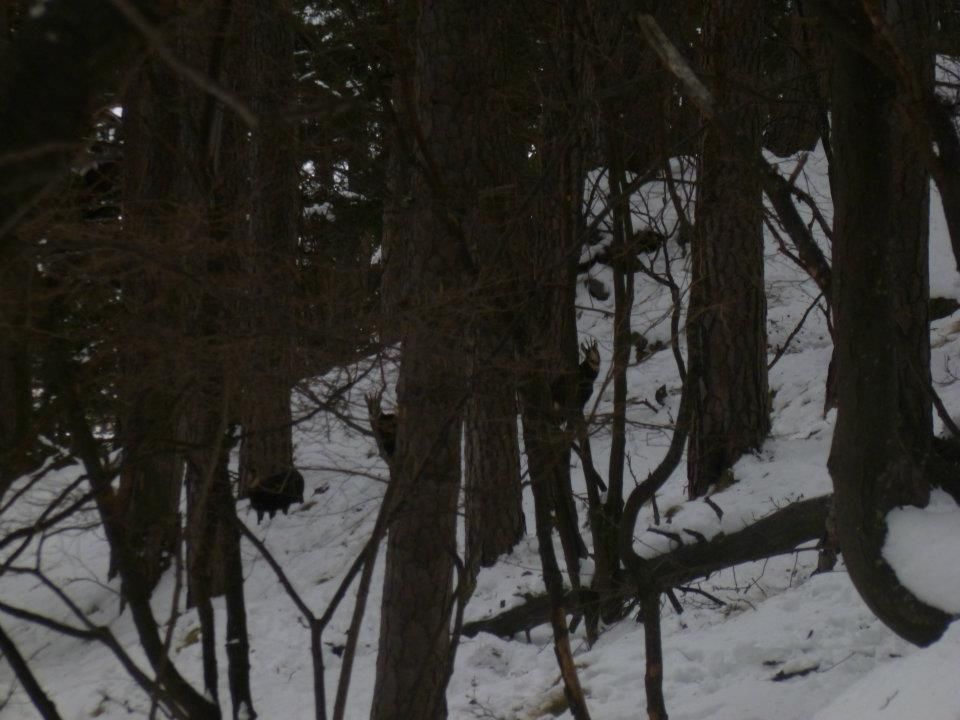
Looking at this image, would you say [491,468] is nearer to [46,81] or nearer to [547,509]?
[547,509]

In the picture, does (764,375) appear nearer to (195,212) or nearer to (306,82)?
(306,82)

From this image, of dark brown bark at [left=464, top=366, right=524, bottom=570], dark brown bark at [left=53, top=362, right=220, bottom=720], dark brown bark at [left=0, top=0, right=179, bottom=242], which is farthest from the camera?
dark brown bark at [left=464, top=366, right=524, bottom=570]

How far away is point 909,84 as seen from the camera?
277 cm

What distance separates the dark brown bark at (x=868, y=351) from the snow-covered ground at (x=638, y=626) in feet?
0.26

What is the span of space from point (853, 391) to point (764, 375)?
5107 mm

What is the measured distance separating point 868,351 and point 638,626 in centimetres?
399

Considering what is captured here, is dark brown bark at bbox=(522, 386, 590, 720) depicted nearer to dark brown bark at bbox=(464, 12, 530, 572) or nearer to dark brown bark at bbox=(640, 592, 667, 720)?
dark brown bark at bbox=(464, 12, 530, 572)

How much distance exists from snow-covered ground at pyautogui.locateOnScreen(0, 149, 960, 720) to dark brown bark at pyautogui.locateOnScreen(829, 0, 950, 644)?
0.08 meters

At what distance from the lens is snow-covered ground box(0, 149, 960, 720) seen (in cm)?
337

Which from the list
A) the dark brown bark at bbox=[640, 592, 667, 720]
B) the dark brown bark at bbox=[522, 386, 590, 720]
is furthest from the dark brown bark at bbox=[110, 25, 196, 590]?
the dark brown bark at bbox=[640, 592, 667, 720]

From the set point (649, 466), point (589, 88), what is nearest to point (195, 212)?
point (589, 88)

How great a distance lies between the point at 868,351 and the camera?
327 centimetres

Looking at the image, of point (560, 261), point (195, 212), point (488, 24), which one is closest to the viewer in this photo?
point (195, 212)

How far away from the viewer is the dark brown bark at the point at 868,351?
3.20 meters
